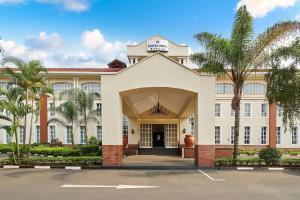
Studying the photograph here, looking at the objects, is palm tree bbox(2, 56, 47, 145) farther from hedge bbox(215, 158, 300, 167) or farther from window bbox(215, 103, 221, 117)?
window bbox(215, 103, 221, 117)

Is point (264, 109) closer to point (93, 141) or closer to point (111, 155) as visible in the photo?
point (93, 141)

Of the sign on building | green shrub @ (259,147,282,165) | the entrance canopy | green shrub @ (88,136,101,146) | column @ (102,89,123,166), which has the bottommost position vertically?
green shrub @ (88,136,101,146)

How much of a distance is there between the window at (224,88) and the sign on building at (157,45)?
23.4 feet

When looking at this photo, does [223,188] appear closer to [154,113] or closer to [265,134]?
[154,113]

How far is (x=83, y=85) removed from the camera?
1403 inches

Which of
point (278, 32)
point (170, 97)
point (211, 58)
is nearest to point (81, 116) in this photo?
point (170, 97)

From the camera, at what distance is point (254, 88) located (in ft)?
119

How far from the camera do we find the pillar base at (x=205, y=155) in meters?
16.5

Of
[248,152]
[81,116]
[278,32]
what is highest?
[278,32]

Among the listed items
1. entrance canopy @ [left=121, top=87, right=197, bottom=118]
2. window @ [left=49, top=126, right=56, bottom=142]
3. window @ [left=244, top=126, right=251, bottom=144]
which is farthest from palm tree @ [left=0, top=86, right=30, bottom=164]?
window @ [left=244, top=126, right=251, bottom=144]

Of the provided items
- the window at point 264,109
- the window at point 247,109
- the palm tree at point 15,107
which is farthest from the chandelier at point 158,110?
the window at point 264,109

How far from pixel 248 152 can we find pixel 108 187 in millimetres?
23330

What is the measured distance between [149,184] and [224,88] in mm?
25932

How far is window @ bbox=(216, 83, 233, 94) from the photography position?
3631cm
